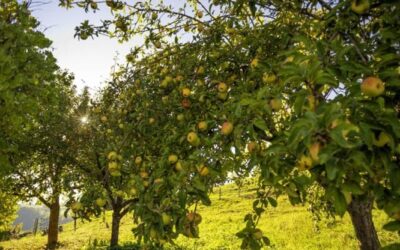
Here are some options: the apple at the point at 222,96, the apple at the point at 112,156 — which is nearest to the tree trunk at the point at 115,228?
the apple at the point at 112,156

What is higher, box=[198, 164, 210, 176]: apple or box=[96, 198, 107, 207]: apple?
box=[198, 164, 210, 176]: apple

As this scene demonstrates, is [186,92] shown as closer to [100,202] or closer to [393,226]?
[100,202]

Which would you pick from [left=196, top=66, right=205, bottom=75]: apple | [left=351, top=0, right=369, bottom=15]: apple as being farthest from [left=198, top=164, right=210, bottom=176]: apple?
[left=196, top=66, right=205, bottom=75]: apple

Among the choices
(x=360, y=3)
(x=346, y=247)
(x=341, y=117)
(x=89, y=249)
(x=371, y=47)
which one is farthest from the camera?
(x=89, y=249)

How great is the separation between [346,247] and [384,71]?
1581 cm

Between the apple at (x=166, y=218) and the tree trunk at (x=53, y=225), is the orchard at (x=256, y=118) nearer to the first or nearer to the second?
the apple at (x=166, y=218)

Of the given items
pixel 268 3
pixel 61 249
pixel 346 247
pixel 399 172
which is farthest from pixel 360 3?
pixel 61 249

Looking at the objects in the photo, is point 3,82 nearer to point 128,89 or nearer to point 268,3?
point 128,89

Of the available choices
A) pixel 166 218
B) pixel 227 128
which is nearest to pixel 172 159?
pixel 227 128

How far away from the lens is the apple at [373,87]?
2.43 metres

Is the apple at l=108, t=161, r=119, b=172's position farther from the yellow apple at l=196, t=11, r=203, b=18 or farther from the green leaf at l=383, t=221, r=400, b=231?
the yellow apple at l=196, t=11, r=203, b=18

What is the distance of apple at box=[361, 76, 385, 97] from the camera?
243 centimetres

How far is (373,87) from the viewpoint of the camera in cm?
244

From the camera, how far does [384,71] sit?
250cm
